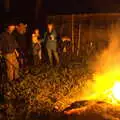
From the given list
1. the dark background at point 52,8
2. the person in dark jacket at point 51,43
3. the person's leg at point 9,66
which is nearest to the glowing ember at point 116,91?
the person's leg at point 9,66

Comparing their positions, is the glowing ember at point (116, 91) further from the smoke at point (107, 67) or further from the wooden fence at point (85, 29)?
the wooden fence at point (85, 29)

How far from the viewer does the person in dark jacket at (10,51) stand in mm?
11875

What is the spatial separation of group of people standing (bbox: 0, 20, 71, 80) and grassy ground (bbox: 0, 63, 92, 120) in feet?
1.89

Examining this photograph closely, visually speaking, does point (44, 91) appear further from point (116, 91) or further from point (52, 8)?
point (52, 8)

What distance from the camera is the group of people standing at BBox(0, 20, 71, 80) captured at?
11.9m

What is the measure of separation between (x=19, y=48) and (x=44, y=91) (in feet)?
10.0

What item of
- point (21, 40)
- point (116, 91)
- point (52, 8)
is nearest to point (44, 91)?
point (116, 91)

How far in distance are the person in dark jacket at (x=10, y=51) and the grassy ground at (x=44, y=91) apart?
50cm

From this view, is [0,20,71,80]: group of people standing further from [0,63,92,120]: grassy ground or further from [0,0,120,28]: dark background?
[0,0,120,28]: dark background

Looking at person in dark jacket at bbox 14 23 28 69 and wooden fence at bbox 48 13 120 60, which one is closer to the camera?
person in dark jacket at bbox 14 23 28 69

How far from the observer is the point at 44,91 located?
10992 millimetres

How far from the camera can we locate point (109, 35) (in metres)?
15.9

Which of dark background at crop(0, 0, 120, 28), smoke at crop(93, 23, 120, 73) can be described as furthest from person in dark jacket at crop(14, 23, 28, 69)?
dark background at crop(0, 0, 120, 28)

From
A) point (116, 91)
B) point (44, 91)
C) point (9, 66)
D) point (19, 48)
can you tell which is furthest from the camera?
point (19, 48)
